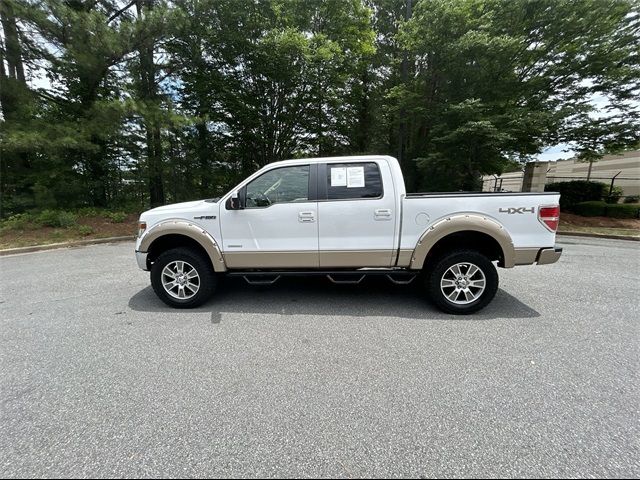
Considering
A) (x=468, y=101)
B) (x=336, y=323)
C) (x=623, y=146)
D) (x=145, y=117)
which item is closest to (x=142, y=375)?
(x=336, y=323)

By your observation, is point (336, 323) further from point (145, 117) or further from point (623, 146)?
point (623, 146)

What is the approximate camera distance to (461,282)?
349 cm

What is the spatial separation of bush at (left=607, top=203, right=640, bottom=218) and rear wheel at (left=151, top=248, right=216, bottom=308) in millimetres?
A: 15182

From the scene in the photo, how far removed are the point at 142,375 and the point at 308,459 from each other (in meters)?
1.65

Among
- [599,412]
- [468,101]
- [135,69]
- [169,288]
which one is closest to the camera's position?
[599,412]

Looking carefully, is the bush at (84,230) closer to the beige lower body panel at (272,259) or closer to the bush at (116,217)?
the bush at (116,217)

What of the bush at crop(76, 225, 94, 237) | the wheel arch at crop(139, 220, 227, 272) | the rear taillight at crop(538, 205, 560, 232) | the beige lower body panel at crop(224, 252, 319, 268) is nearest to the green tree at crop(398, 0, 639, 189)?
the rear taillight at crop(538, 205, 560, 232)

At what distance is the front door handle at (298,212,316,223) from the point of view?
354 cm

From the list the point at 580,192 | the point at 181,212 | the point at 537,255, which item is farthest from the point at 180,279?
the point at 580,192

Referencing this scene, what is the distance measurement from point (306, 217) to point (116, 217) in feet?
31.4

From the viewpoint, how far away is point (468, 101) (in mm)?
9250

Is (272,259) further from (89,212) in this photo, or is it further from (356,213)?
(89,212)

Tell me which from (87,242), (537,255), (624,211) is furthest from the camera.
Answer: (624,211)

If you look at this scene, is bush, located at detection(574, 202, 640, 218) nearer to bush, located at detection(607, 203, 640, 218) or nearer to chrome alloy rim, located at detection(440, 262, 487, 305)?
bush, located at detection(607, 203, 640, 218)
